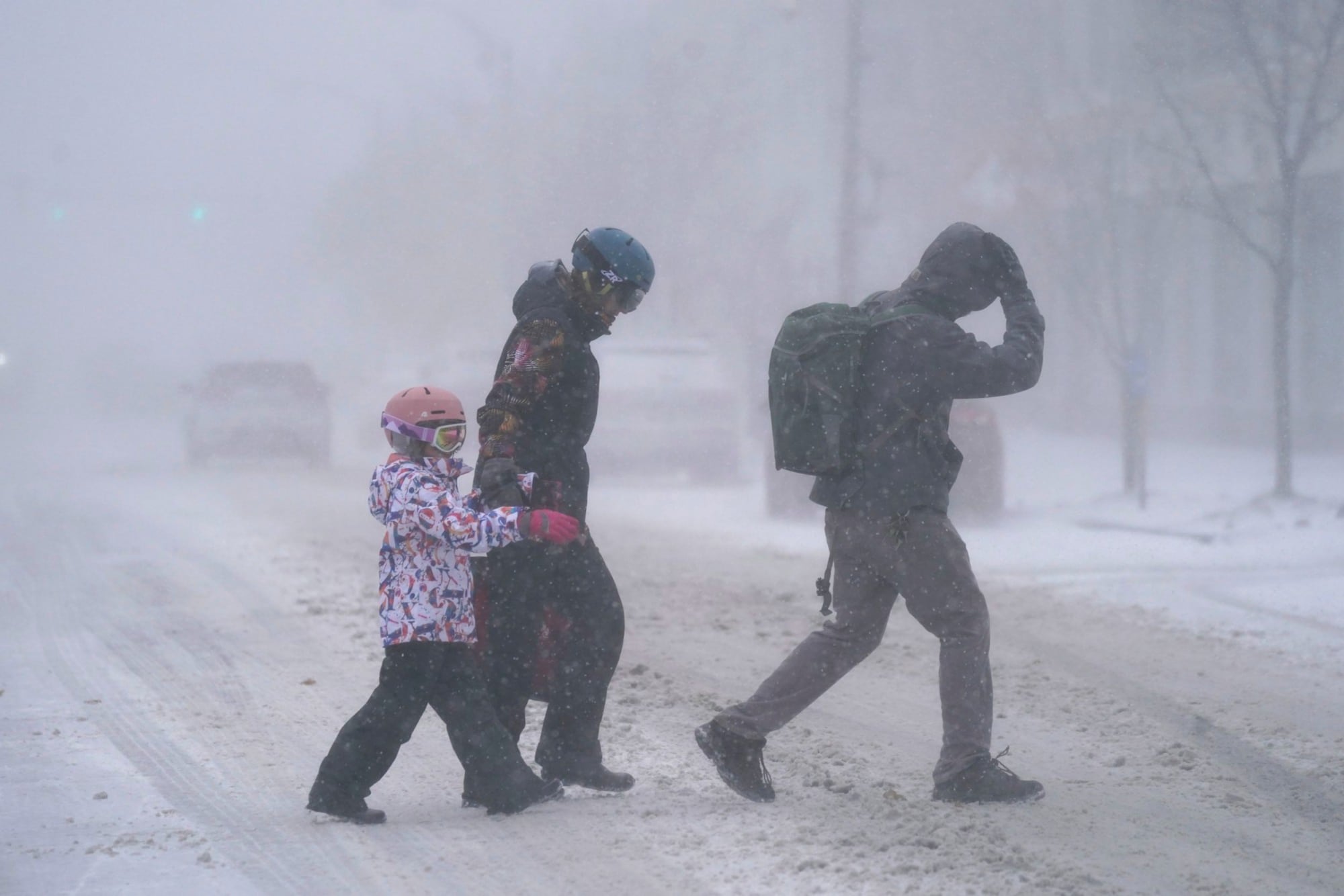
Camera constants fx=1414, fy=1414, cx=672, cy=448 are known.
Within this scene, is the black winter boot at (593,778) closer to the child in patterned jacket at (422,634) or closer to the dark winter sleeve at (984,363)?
the child in patterned jacket at (422,634)

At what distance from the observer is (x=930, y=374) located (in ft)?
14.1

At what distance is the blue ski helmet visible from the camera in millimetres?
4387

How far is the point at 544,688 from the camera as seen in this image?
14.8 feet

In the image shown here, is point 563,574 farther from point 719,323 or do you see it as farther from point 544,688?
point 719,323

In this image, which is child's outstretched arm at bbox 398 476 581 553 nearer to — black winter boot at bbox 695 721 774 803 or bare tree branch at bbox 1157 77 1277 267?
black winter boot at bbox 695 721 774 803

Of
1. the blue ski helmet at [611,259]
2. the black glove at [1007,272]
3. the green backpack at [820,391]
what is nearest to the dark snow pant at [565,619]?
the green backpack at [820,391]

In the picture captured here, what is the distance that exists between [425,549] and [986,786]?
1.88 meters

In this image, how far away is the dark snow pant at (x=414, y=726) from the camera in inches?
168

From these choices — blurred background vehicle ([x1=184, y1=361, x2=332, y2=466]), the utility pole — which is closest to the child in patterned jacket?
the utility pole

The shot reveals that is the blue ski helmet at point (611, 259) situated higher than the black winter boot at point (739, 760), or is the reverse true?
the blue ski helmet at point (611, 259)

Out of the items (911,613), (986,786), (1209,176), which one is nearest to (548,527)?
(911,613)

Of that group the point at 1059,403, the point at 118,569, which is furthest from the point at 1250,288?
the point at 118,569

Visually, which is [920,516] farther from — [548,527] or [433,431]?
[433,431]

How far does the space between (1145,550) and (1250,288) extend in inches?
481
